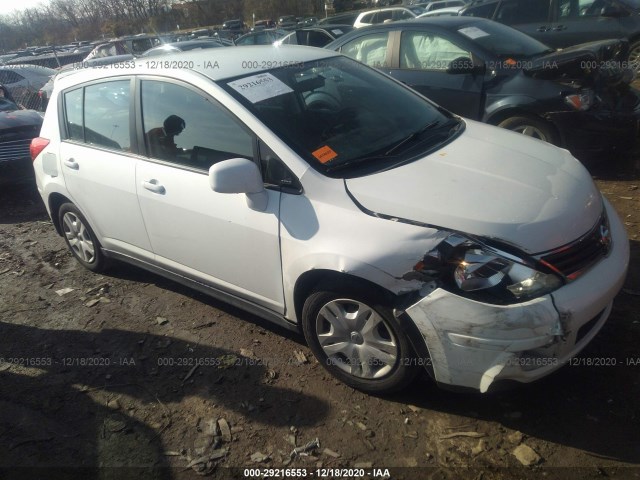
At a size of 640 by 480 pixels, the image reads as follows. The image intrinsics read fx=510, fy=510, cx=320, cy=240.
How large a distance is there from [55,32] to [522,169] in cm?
6763

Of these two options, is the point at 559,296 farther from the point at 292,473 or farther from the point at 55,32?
the point at 55,32

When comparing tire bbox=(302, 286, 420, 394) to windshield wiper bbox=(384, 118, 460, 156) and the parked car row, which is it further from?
the parked car row

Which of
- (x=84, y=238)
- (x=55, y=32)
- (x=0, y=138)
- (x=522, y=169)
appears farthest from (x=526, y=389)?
(x=55, y=32)

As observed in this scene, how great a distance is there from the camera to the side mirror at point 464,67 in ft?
17.9

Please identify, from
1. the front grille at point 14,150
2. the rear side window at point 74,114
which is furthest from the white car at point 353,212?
the front grille at point 14,150

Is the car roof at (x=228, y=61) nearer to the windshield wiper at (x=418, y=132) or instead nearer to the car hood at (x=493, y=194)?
the windshield wiper at (x=418, y=132)

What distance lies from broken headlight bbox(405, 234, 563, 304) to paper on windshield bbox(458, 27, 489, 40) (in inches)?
161

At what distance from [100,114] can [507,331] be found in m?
3.17

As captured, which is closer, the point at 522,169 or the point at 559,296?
the point at 559,296

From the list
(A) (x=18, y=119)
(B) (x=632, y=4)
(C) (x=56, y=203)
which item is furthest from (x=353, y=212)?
(B) (x=632, y=4)

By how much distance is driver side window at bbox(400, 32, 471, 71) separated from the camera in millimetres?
5695

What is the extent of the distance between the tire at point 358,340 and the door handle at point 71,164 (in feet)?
7.56

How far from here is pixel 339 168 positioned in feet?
8.88

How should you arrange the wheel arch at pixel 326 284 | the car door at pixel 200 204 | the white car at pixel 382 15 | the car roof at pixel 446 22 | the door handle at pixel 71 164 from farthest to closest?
the white car at pixel 382 15 < the car roof at pixel 446 22 < the door handle at pixel 71 164 < the car door at pixel 200 204 < the wheel arch at pixel 326 284
